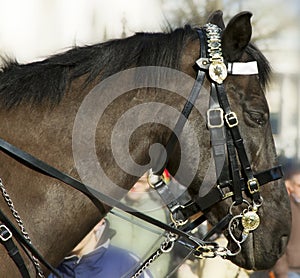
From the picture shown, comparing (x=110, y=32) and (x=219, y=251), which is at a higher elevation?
(x=219, y=251)

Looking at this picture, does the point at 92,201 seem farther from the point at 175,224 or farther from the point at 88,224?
the point at 175,224

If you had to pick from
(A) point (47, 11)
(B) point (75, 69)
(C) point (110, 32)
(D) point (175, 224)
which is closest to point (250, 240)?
(D) point (175, 224)

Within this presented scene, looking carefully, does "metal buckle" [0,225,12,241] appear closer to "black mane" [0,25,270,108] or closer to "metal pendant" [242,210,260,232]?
"black mane" [0,25,270,108]

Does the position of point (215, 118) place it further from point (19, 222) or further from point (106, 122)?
point (19, 222)

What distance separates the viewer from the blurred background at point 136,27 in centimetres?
1111

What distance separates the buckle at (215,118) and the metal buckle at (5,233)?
90 centimetres

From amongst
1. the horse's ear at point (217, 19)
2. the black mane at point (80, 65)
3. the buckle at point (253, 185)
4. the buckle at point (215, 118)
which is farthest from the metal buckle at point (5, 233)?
the horse's ear at point (217, 19)

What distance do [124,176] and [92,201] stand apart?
0.55ft

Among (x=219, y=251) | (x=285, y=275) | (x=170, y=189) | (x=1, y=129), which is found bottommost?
(x=285, y=275)

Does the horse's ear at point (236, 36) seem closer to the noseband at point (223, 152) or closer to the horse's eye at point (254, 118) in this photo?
the noseband at point (223, 152)

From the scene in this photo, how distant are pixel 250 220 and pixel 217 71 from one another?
0.65 m

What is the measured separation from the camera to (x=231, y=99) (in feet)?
9.60

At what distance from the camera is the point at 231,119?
2.88m

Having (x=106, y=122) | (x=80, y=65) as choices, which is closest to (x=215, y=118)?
(x=106, y=122)
